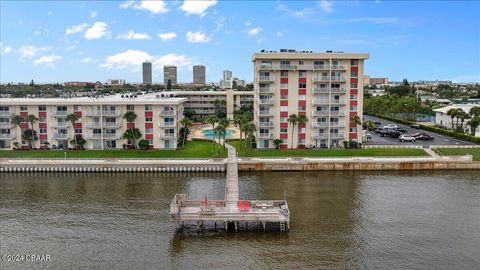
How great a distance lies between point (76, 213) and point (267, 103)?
1616 inches

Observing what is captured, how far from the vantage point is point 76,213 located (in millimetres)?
48375

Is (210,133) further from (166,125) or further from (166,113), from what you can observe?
(166,113)

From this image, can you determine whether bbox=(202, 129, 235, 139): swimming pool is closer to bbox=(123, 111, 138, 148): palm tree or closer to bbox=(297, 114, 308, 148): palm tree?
bbox=(123, 111, 138, 148): palm tree

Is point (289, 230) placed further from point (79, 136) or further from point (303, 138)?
point (79, 136)

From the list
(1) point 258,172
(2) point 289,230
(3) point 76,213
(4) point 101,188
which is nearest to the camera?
(2) point 289,230

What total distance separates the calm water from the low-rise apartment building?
1677 centimetres

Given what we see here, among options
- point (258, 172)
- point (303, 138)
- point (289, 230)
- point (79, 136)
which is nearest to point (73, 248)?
point (289, 230)

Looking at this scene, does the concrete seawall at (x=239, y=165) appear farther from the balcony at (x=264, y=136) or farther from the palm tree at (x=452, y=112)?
the palm tree at (x=452, y=112)

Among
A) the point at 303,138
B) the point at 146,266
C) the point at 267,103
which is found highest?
the point at 267,103

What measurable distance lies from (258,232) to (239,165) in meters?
27.1

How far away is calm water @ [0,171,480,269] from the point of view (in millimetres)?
36719

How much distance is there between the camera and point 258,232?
42.8 metres

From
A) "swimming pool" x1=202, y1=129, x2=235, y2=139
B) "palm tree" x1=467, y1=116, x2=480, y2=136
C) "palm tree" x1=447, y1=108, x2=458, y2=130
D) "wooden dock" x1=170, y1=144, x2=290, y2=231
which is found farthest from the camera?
"swimming pool" x1=202, y1=129, x2=235, y2=139

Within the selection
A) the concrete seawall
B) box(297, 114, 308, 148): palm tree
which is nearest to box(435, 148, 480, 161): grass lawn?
the concrete seawall
